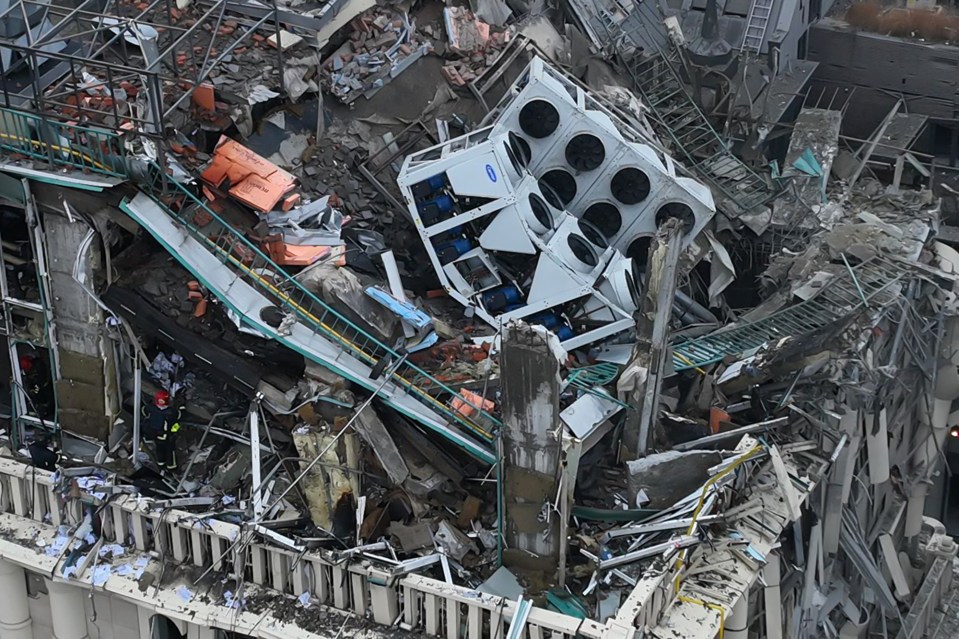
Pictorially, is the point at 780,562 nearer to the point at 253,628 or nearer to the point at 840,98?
the point at 253,628

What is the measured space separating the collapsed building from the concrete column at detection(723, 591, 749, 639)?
0.14ft

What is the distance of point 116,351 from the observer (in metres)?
18.7

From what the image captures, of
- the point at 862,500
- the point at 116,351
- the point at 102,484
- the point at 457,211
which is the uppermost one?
the point at 457,211

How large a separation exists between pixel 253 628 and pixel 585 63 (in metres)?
13.7


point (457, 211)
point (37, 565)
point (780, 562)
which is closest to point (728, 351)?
point (780, 562)

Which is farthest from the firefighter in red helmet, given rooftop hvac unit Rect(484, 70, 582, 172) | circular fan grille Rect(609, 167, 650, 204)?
circular fan grille Rect(609, 167, 650, 204)

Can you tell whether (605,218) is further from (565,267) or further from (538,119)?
(565,267)

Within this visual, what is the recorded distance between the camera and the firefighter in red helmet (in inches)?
707

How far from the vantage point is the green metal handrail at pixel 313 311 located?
1756 centimetres

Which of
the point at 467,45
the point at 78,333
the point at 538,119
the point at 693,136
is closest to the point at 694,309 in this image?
the point at 538,119

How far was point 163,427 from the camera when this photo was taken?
18.0m

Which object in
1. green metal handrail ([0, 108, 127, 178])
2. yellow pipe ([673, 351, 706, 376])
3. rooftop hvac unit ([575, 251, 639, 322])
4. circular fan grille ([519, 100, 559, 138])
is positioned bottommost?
yellow pipe ([673, 351, 706, 376])

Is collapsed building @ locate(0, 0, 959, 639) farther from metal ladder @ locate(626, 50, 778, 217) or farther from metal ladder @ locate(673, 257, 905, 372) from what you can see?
metal ladder @ locate(626, 50, 778, 217)

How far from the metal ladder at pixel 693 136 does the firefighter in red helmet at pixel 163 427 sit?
35.7ft
